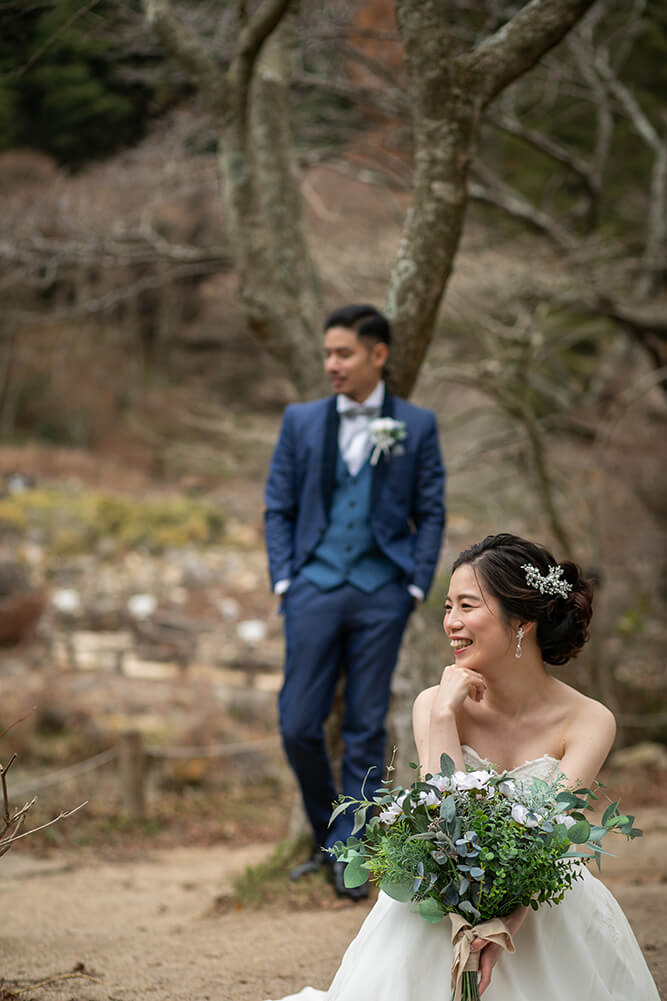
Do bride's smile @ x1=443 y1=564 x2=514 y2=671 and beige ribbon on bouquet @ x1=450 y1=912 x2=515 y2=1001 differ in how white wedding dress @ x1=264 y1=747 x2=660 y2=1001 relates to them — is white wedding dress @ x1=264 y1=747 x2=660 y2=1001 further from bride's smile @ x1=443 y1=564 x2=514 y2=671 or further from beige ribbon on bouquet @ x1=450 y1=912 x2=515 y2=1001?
bride's smile @ x1=443 y1=564 x2=514 y2=671

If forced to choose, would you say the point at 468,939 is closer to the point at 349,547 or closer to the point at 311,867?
the point at 349,547

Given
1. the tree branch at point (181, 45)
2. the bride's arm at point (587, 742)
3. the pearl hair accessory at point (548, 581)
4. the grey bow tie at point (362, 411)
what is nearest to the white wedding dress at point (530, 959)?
the bride's arm at point (587, 742)

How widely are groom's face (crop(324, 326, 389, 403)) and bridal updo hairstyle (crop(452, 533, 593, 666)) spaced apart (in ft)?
5.27

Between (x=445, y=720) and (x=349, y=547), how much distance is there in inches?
63.2

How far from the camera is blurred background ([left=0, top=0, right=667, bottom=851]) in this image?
7.03 m

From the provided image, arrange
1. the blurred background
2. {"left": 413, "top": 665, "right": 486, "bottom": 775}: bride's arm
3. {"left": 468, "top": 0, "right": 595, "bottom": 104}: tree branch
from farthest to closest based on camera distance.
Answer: the blurred background → {"left": 468, "top": 0, "right": 595, "bottom": 104}: tree branch → {"left": 413, "top": 665, "right": 486, "bottom": 775}: bride's arm

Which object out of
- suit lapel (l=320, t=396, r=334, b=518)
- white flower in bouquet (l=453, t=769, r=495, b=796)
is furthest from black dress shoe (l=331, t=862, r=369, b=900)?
white flower in bouquet (l=453, t=769, r=495, b=796)

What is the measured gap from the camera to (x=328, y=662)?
3.96m

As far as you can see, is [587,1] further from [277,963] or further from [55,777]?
[55,777]

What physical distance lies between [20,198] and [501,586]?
24.3ft

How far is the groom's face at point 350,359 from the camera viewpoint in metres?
4.04

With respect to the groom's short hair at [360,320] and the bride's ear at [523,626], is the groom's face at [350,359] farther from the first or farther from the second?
the bride's ear at [523,626]

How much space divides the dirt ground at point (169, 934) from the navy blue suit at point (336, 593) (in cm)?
47

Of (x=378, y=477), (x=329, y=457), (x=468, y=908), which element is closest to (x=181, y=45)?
(x=329, y=457)
